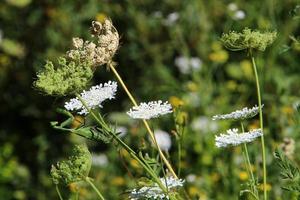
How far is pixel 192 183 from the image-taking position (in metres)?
2.77

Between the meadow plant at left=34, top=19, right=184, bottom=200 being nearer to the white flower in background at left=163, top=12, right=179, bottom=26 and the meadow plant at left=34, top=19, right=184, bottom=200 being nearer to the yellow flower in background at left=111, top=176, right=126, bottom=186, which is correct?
the yellow flower in background at left=111, top=176, right=126, bottom=186

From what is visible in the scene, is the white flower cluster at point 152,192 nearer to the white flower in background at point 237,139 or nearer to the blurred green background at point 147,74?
the white flower in background at point 237,139

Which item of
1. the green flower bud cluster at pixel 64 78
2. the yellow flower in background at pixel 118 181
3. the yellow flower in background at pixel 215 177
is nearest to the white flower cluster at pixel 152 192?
the green flower bud cluster at pixel 64 78

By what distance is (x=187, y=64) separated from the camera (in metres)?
3.39

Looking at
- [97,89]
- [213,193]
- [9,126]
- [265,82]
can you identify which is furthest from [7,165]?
[97,89]

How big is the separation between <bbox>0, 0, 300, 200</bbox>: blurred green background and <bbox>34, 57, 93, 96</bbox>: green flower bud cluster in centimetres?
160

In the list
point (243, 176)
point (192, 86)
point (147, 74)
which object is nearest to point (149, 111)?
point (243, 176)

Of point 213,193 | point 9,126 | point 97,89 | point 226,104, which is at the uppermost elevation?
point 9,126

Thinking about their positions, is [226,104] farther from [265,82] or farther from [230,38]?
[230,38]

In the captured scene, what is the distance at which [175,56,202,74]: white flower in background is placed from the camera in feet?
11.1

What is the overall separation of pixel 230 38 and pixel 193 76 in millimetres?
1967

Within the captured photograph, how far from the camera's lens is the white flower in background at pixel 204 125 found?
9.99 feet

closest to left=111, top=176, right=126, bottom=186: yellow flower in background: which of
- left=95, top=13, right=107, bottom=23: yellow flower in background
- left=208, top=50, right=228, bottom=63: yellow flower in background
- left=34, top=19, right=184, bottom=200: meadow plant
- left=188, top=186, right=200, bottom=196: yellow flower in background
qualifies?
left=188, top=186, right=200, bottom=196: yellow flower in background

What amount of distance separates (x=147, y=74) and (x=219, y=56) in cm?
38
